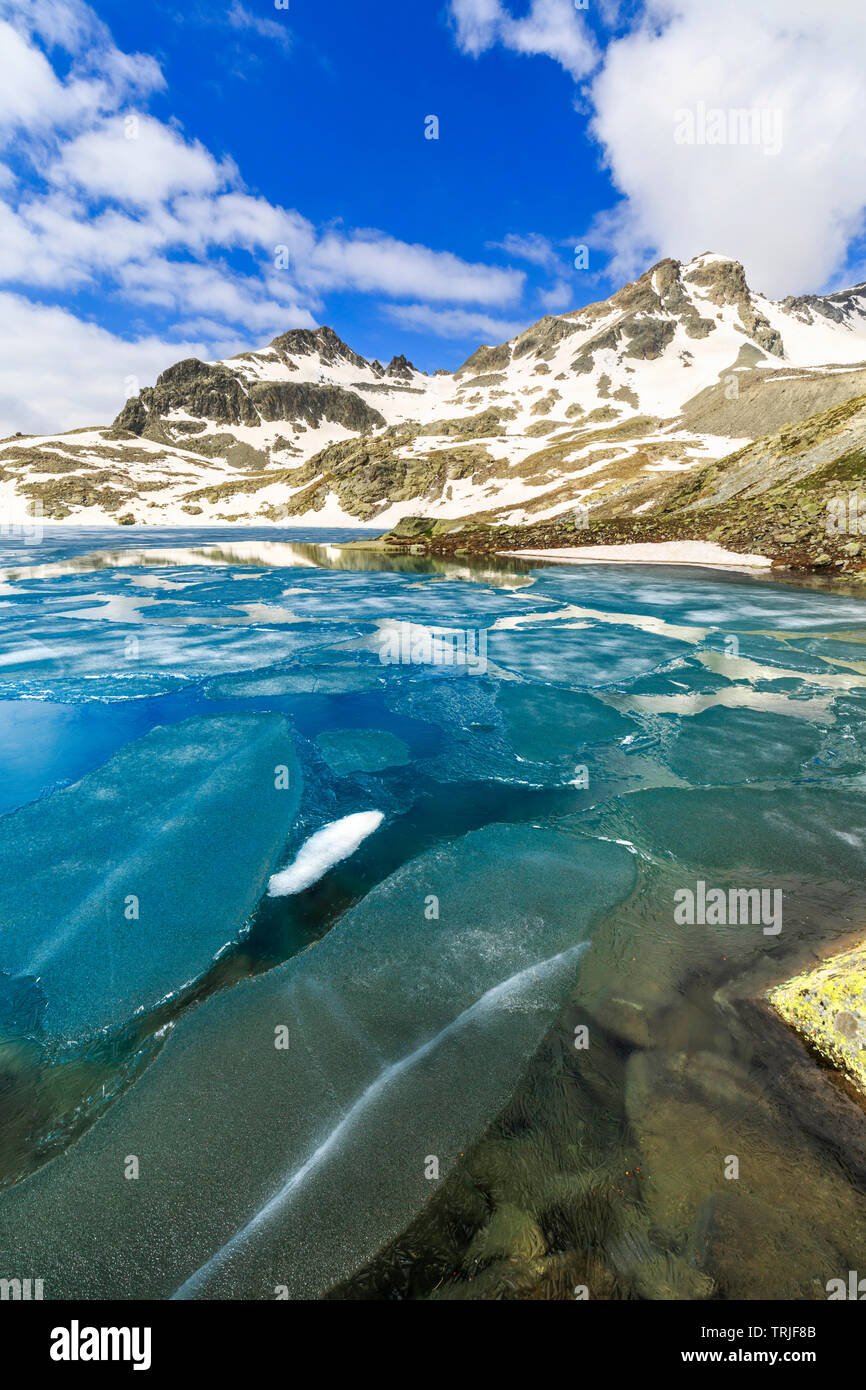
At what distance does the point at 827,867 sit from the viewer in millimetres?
7402

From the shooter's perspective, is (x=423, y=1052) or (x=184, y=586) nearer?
(x=423, y=1052)

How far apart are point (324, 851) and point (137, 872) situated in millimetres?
2575

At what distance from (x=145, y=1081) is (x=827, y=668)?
740 inches

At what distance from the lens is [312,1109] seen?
4.45 metres

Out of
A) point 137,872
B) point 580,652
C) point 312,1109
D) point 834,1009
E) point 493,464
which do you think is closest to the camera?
point 312,1109

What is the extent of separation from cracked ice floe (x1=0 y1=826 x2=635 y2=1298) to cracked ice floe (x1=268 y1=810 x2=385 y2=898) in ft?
3.39

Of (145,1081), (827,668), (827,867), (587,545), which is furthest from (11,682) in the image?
(587,545)

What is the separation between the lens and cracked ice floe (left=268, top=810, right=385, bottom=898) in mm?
7281

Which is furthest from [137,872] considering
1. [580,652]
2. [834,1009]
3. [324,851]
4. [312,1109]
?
[580,652]

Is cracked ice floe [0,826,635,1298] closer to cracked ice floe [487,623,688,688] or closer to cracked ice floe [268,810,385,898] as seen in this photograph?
cracked ice floe [268,810,385,898]

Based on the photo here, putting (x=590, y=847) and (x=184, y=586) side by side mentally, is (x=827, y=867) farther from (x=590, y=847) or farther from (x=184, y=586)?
(x=184, y=586)

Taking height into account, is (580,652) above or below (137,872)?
above

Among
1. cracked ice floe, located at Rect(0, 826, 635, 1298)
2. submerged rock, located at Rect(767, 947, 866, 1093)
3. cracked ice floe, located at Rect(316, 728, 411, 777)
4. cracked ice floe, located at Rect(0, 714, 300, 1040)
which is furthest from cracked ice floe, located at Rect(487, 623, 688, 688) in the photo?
submerged rock, located at Rect(767, 947, 866, 1093)

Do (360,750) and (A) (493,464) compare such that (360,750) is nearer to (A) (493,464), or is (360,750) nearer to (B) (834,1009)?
(B) (834,1009)
